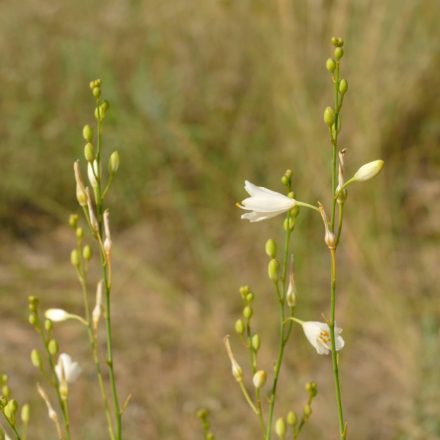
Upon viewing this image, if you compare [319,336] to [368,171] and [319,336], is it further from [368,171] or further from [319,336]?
[368,171]

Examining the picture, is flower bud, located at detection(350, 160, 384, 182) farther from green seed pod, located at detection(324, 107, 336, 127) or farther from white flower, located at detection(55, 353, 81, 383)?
white flower, located at detection(55, 353, 81, 383)

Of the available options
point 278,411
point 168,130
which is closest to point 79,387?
point 278,411

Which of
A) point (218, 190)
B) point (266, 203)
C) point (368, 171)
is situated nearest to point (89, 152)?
point (266, 203)

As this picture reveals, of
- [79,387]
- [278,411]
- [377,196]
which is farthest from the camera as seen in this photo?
[377,196]

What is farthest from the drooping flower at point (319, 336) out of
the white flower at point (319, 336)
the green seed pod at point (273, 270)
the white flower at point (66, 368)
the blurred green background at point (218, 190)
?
the blurred green background at point (218, 190)

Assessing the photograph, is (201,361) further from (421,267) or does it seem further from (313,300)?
(421,267)

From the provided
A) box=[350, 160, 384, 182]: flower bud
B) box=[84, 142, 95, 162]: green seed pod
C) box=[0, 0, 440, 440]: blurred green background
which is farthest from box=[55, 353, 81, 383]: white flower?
box=[0, 0, 440, 440]: blurred green background
